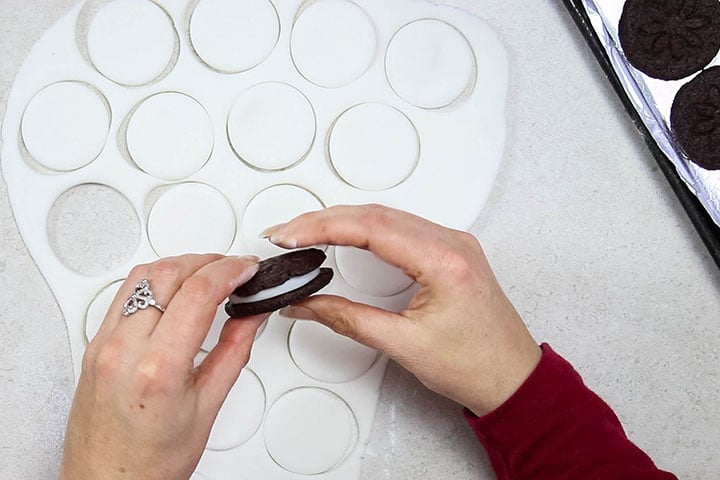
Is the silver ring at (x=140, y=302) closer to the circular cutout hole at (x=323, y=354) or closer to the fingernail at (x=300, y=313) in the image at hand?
the fingernail at (x=300, y=313)

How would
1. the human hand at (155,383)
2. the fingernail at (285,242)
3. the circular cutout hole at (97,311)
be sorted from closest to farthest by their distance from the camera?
the human hand at (155,383)
the fingernail at (285,242)
the circular cutout hole at (97,311)

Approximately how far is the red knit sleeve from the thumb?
16 centimetres

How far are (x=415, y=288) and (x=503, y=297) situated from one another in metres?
0.15

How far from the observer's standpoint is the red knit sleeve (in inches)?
30.7

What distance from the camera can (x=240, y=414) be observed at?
0.91 m

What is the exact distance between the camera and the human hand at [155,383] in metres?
0.63

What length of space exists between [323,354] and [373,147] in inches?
10.4

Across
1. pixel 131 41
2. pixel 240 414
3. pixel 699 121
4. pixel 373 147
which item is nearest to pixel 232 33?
pixel 131 41

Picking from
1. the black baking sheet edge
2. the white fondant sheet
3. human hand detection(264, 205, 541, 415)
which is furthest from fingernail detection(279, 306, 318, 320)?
the black baking sheet edge

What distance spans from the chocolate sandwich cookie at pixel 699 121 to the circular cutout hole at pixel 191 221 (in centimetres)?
57

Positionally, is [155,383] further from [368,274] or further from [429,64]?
[429,64]

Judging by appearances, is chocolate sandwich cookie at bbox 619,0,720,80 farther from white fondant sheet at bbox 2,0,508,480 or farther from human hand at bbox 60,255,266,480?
human hand at bbox 60,255,266,480

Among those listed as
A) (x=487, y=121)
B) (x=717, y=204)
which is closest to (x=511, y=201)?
(x=487, y=121)

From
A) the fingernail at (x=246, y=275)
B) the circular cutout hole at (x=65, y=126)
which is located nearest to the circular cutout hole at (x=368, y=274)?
the fingernail at (x=246, y=275)
